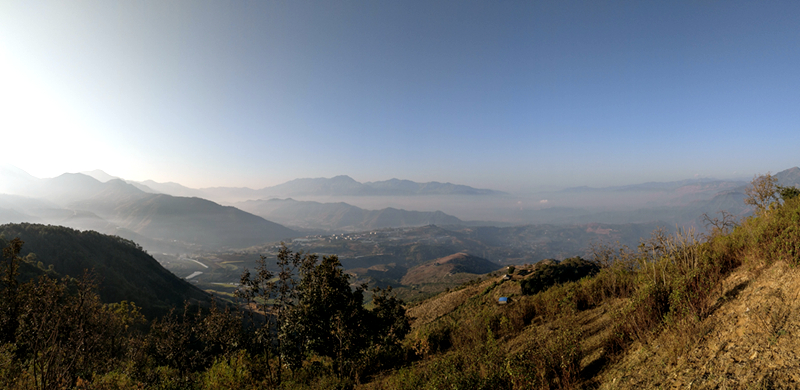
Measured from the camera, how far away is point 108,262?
89375 mm

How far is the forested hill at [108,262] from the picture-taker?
77.9 m

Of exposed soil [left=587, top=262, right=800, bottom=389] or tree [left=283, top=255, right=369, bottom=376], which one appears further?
tree [left=283, top=255, right=369, bottom=376]

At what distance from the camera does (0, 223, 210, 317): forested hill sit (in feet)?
256

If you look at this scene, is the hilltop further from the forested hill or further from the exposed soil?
the forested hill

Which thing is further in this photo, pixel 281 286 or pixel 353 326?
pixel 281 286

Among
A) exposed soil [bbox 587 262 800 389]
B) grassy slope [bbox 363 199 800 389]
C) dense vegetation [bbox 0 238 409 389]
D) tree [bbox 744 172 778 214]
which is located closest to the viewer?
exposed soil [bbox 587 262 800 389]

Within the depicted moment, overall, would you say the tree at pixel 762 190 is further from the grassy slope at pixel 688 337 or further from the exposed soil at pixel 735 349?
the exposed soil at pixel 735 349

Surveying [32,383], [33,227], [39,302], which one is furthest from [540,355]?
[33,227]

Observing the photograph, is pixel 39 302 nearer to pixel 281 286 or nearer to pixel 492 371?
pixel 281 286

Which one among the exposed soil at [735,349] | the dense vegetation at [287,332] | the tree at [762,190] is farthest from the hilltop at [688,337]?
the tree at [762,190]

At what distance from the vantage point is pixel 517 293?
28016 millimetres

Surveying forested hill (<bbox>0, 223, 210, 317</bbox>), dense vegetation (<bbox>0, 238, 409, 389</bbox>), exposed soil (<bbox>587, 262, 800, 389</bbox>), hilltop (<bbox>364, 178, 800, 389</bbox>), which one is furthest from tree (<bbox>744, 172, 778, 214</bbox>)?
forested hill (<bbox>0, 223, 210, 317</bbox>)

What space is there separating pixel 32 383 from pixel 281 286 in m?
8.59

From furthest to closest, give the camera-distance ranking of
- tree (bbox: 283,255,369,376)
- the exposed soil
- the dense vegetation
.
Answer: tree (bbox: 283,255,369,376) < the dense vegetation < the exposed soil
